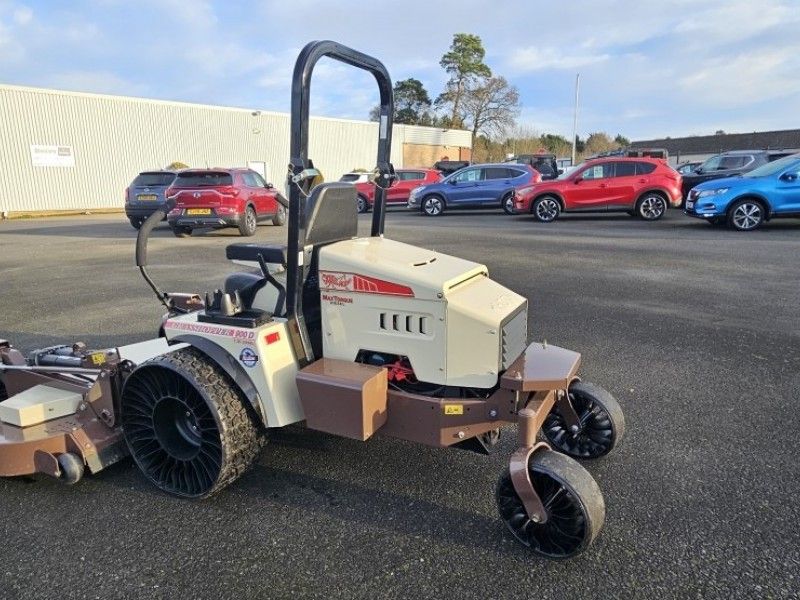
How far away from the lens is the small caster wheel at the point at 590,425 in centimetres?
309

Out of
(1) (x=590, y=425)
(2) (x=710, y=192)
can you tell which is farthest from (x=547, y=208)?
(1) (x=590, y=425)

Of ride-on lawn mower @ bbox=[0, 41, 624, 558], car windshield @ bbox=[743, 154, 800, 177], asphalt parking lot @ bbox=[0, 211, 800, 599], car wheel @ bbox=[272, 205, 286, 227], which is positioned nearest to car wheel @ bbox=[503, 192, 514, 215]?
car windshield @ bbox=[743, 154, 800, 177]

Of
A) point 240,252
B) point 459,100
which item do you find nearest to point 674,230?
point 240,252

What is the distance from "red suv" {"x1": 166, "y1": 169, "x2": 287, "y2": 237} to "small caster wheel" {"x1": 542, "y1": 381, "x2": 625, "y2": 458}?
1071 cm

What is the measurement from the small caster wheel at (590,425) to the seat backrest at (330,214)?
1551 mm

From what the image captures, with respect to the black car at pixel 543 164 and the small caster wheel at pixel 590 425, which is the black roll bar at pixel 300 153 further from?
the black car at pixel 543 164

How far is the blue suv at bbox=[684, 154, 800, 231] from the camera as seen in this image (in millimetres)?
11766

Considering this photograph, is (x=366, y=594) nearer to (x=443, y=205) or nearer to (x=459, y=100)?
(x=443, y=205)

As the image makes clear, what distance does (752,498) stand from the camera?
2.75 meters

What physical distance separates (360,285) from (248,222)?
1174 centimetres

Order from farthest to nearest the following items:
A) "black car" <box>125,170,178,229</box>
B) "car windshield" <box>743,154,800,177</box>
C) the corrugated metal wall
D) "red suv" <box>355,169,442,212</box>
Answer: the corrugated metal wall → "red suv" <box>355,169,442,212</box> → "black car" <box>125,170,178,229</box> → "car windshield" <box>743,154,800,177</box>

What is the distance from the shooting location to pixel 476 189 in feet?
59.9

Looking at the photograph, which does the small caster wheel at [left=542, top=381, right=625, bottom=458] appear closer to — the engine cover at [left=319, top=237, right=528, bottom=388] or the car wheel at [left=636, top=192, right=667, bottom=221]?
the engine cover at [left=319, top=237, right=528, bottom=388]

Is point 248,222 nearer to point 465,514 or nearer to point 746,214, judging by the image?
point 746,214
